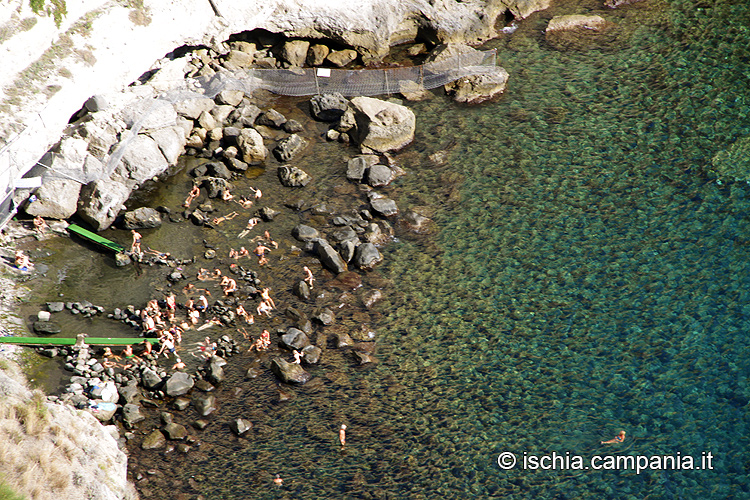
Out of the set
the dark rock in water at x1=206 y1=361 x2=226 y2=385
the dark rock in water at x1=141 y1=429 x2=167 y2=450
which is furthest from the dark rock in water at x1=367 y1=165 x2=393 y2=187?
the dark rock in water at x1=141 y1=429 x2=167 y2=450

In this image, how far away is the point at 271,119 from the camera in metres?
31.3

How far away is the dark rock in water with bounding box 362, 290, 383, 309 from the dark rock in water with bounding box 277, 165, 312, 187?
7.01 metres

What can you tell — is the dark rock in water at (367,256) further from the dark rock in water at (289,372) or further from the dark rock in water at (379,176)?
the dark rock in water at (289,372)

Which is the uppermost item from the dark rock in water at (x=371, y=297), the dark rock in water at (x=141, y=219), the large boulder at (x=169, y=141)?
the large boulder at (x=169, y=141)

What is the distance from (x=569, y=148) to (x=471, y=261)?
8239 millimetres

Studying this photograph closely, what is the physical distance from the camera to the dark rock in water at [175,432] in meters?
20.0

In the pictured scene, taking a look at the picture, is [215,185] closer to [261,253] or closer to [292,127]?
[261,253]

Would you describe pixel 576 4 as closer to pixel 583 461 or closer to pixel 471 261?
pixel 471 261

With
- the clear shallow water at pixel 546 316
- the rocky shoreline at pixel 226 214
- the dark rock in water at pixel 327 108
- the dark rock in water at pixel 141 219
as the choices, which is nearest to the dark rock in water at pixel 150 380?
the rocky shoreline at pixel 226 214

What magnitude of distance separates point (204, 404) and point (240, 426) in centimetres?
157

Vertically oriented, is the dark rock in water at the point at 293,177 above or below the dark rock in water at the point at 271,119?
below

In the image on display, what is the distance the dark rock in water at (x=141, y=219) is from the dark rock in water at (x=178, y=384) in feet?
25.0

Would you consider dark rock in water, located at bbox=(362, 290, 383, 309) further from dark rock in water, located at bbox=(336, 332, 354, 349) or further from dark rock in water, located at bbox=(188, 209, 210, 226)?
dark rock in water, located at bbox=(188, 209, 210, 226)

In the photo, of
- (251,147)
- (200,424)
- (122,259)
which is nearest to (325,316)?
(200,424)
